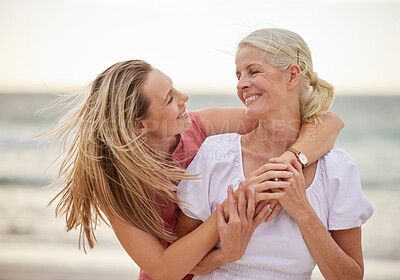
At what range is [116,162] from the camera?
206cm

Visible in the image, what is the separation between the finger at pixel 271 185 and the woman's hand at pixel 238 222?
35 mm

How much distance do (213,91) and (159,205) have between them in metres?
15.4

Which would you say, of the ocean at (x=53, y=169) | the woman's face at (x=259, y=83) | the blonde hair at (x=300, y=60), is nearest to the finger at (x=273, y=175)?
the woman's face at (x=259, y=83)

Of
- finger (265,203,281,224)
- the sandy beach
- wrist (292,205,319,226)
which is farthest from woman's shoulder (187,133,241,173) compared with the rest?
the sandy beach

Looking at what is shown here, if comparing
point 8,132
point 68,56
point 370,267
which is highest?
point 68,56

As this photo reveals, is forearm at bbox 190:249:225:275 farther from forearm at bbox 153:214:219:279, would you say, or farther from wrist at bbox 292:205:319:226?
wrist at bbox 292:205:319:226

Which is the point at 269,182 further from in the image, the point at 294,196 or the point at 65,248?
the point at 65,248

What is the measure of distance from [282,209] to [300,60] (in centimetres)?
72

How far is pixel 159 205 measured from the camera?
7.33ft

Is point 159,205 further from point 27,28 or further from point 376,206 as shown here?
point 27,28

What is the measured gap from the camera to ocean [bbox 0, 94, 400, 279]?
6.28 m

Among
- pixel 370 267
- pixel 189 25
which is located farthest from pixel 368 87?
pixel 370 267

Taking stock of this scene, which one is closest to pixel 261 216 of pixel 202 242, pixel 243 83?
pixel 202 242

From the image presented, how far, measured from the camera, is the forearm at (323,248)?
1938mm
